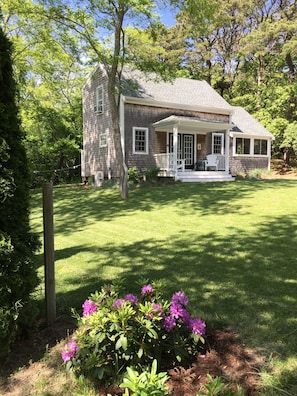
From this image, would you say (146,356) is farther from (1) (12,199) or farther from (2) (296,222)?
(2) (296,222)

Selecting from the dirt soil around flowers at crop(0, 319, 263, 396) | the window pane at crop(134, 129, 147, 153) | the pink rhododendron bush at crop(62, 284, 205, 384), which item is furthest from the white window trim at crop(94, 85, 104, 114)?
the pink rhododendron bush at crop(62, 284, 205, 384)

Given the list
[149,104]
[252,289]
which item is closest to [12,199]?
[252,289]

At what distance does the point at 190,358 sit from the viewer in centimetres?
234

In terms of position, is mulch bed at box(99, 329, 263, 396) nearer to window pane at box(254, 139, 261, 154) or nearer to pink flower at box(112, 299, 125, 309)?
pink flower at box(112, 299, 125, 309)

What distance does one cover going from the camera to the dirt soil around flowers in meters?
2.10

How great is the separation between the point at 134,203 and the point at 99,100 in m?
10.5

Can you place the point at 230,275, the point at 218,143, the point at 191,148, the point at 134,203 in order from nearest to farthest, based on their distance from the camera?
1. the point at 230,275
2. the point at 134,203
3. the point at 191,148
4. the point at 218,143

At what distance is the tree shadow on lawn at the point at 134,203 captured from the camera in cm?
860

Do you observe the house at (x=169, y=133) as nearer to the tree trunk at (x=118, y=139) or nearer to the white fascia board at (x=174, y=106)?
the white fascia board at (x=174, y=106)

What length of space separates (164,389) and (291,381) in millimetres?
1079

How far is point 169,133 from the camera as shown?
18844 millimetres

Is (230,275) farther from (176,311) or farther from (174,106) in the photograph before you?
(174,106)

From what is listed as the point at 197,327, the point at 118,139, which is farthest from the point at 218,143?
the point at 197,327

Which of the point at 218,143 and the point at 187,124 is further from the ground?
the point at 187,124
